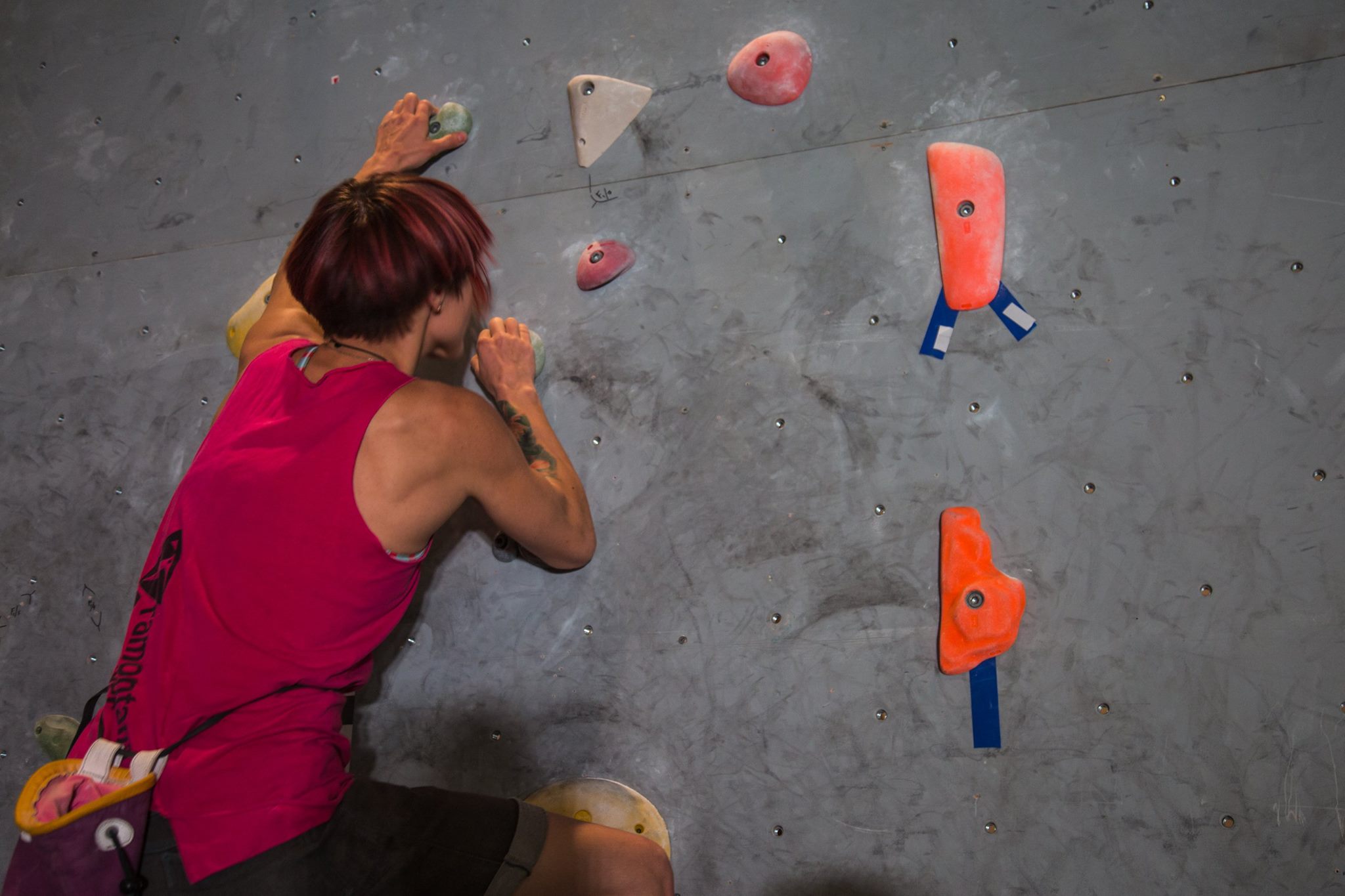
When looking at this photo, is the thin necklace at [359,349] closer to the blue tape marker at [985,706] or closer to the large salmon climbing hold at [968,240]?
the large salmon climbing hold at [968,240]

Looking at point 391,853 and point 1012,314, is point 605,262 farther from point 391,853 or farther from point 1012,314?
point 391,853

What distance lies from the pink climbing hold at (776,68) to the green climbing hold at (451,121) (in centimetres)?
51

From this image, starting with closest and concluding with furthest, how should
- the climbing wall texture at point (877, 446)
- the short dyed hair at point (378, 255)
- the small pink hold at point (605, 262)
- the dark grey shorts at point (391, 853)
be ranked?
1. the dark grey shorts at point (391, 853)
2. the short dyed hair at point (378, 255)
3. the climbing wall texture at point (877, 446)
4. the small pink hold at point (605, 262)

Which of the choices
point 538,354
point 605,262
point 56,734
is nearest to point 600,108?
point 605,262

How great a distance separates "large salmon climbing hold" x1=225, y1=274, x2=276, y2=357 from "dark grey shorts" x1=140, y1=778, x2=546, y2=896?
96cm

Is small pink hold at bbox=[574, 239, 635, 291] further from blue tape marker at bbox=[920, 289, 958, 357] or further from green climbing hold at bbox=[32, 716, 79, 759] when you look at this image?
green climbing hold at bbox=[32, 716, 79, 759]

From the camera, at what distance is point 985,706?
4.57 feet

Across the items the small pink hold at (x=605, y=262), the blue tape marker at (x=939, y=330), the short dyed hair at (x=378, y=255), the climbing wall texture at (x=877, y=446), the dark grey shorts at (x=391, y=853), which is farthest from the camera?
the small pink hold at (x=605, y=262)

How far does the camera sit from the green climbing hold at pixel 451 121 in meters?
1.68

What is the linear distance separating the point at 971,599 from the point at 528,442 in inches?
28.4

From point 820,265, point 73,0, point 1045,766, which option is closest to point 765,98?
point 820,265

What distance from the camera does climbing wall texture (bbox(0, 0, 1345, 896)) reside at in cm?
132

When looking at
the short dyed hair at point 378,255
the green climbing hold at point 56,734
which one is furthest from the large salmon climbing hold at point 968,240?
the green climbing hold at point 56,734

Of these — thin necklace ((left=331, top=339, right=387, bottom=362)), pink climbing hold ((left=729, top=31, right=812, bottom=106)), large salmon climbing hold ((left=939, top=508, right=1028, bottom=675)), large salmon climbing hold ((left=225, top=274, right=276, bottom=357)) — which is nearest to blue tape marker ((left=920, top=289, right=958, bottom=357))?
large salmon climbing hold ((left=939, top=508, right=1028, bottom=675))
